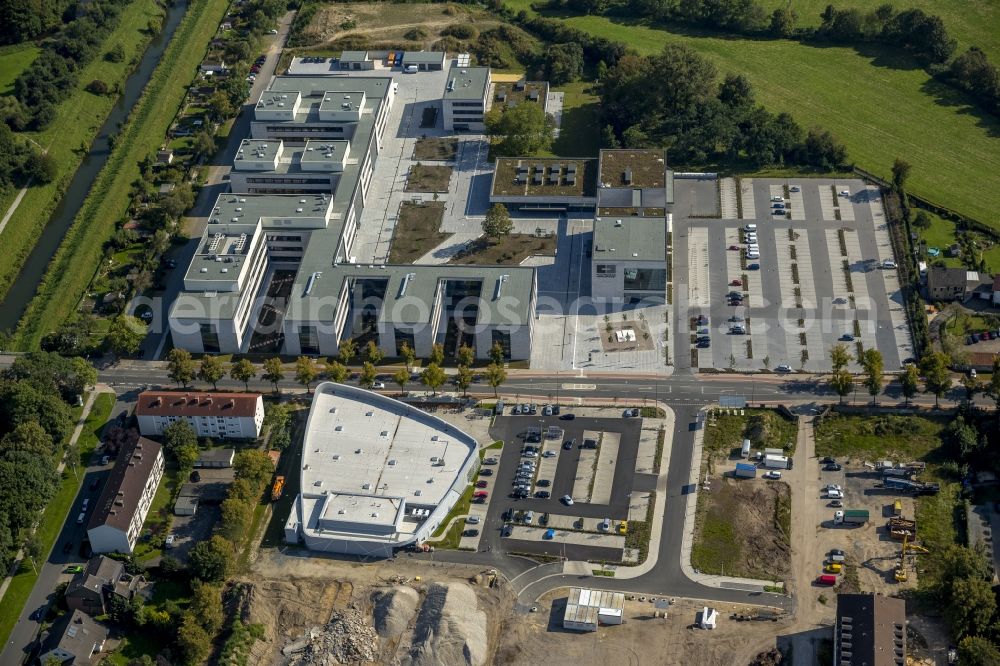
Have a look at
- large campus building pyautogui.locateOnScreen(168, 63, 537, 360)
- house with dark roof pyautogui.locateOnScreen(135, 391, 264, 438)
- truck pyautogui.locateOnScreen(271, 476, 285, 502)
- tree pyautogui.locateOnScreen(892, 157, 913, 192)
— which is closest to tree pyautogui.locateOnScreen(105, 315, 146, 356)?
large campus building pyautogui.locateOnScreen(168, 63, 537, 360)

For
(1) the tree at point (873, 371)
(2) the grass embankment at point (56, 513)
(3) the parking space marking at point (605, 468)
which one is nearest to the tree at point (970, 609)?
(1) the tree at point (873, 371)

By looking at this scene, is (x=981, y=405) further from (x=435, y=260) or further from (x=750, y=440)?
(x=435, y=260)

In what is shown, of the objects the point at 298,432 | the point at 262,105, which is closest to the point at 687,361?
the point at 298,432

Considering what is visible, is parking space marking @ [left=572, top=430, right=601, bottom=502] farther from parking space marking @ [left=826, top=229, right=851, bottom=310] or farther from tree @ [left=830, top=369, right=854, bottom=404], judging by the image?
→ parking space marking @ [left=826, top=229, right=851, bottom=310]

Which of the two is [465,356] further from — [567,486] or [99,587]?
[99,587]

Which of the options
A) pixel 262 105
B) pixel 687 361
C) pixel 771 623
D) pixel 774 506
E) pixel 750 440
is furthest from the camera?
A: pixel 262 105

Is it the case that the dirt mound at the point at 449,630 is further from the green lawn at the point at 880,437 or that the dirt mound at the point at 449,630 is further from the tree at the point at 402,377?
the green lawn at the point at 880,437
